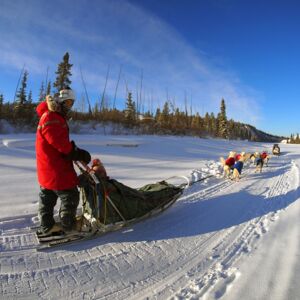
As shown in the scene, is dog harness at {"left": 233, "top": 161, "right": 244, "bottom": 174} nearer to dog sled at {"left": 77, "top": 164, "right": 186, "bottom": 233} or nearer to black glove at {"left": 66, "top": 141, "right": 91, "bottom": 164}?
dog sled at {"left": 77, "top": 164, "right": 186, "bottom": 233}

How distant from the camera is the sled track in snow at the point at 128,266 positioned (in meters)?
2.85

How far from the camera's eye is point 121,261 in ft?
11.3

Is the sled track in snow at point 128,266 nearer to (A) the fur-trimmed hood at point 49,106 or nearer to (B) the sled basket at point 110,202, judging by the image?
(B) the sled basket at point 110,202

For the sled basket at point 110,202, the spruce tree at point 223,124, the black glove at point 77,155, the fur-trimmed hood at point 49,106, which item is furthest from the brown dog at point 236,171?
the spruce tree at point 223,124

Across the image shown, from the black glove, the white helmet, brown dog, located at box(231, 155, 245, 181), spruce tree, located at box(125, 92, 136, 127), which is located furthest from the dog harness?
spruce tree, located at box(125, 92, 136, 127)

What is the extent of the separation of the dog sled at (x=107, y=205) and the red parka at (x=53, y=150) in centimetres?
36

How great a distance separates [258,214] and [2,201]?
4.37m

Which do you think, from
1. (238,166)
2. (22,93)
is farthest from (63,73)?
(238,166)

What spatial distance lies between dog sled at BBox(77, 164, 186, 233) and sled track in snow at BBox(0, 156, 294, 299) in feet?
0.61

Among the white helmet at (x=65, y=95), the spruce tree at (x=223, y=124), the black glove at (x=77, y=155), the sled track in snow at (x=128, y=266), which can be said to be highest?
the spruce tree at (x=223, y=124)

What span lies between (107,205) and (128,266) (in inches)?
38.8

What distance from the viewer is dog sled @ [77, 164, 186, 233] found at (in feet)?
13.2

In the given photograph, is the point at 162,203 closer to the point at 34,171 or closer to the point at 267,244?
the point at 267,244

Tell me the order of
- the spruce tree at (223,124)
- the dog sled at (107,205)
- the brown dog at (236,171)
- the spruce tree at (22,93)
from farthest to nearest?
1. the spruce tree at (223,124)
2. the spruce tree at (22,93)
3. the brown dog at (236,171)
4. the dog sled at (107,205)
